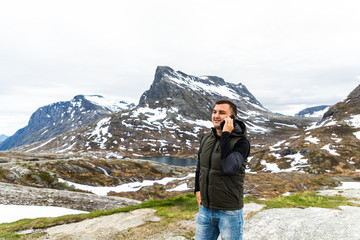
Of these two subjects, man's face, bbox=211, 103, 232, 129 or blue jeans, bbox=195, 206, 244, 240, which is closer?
blue jeans, bbox=195, 206, 244, 240

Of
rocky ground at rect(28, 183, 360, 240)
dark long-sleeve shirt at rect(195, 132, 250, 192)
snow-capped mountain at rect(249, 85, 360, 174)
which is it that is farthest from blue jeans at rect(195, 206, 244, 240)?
snow-capped mountain at rect(249, 85, 360, 174)

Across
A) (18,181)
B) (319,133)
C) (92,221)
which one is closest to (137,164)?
(18,181)

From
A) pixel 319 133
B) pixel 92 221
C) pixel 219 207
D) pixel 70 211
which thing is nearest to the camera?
pixel 219 207

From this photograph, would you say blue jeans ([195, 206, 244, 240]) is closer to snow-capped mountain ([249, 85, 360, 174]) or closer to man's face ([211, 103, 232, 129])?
man's face ([211, 103, 232, 129])

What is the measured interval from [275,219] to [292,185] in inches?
2327

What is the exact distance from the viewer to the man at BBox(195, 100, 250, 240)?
4648mm

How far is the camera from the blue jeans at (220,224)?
4.88 metres

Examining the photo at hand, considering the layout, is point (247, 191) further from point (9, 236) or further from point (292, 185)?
point (9, 236)

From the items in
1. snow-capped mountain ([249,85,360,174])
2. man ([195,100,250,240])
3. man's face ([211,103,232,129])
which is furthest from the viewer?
snow-capped mountain ([249,85,360,174])

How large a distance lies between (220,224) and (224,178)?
1.25 m

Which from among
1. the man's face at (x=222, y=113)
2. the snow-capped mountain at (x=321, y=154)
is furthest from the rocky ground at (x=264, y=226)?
the snow-capped mountain at (x=321, y=154)

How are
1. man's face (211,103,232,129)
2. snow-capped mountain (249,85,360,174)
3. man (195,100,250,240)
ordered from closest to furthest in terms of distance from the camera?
man (195,100,250,240)
man's face (211,103,232,129)
snow-capped mountain (249,85,360,174)

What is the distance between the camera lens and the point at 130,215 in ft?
42.5

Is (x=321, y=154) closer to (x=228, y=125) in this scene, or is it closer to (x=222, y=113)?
(x=222, y=113)
